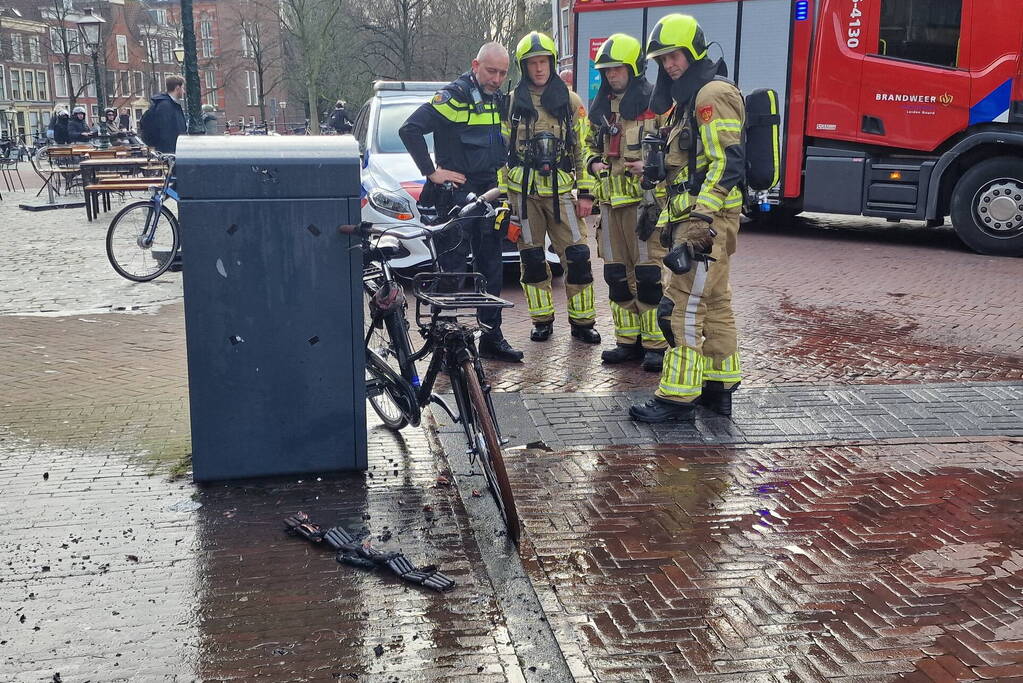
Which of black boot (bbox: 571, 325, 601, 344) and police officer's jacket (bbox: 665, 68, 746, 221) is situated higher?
police officer's jacket (bbox: 665, 68, 746, 221)

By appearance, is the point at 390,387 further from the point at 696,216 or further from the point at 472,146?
the point at 472,146

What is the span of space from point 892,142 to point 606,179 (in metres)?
6.33

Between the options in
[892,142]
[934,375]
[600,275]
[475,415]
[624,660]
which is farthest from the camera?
[892,142]

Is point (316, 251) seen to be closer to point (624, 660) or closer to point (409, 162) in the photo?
point (624, 660)

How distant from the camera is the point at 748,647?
332cm

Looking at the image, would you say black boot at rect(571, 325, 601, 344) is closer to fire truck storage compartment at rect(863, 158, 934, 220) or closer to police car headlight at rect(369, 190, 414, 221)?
police car headlight at rect(369, 190, 414, 221)

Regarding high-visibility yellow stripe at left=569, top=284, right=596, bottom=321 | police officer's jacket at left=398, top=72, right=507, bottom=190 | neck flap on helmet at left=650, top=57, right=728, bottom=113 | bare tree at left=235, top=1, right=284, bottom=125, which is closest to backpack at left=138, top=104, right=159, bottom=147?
police officer's jacket at left=398, top=72, right=507, bottom=190

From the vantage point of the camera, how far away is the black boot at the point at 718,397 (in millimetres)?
5719

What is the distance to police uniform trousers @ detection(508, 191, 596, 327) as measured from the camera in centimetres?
715

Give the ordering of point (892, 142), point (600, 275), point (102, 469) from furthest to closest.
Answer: point (892, 142)
point (600, 275)
point (102, 469)

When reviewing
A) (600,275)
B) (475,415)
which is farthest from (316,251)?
(600,275)

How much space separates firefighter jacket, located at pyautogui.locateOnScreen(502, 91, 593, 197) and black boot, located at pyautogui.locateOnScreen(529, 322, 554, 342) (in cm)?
100

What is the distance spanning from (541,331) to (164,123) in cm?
→ 873

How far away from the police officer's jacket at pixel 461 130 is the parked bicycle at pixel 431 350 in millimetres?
1547
